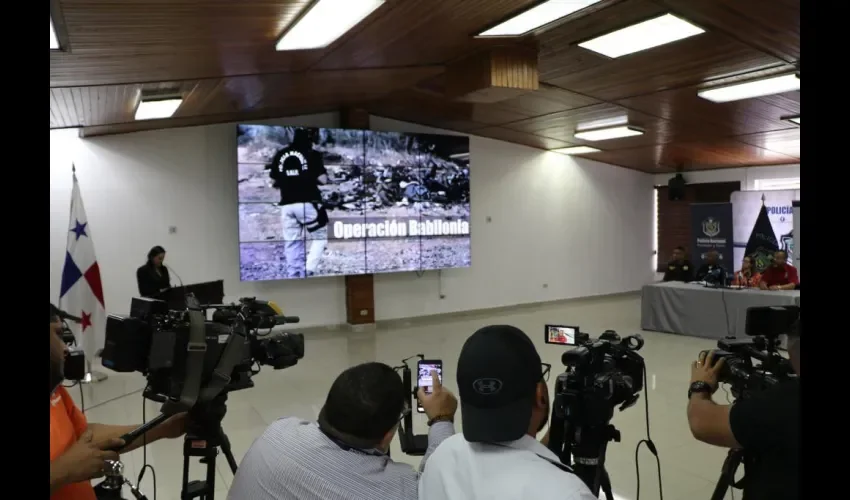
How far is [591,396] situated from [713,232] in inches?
363

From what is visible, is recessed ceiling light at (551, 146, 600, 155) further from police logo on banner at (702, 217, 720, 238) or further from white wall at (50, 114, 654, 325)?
police logo on banner at (702, 217, 720, 238)

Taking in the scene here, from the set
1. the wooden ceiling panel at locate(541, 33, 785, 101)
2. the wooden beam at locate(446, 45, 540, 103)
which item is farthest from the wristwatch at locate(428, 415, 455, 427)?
the wooden ceiling panel at locate(541, 33, 785, 101)

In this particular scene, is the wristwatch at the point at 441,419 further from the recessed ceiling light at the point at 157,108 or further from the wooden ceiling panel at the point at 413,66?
the recessed ceiling light at the point at 157,108

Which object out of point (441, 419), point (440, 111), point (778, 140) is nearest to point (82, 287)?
point (440, 111)

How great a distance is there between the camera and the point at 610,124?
320 inches

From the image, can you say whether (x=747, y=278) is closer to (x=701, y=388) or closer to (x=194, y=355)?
(x=701, y=388)

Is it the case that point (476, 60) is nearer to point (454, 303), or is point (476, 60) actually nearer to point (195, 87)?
point (195, 87)

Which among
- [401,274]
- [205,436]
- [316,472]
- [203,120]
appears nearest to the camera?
[316,472]

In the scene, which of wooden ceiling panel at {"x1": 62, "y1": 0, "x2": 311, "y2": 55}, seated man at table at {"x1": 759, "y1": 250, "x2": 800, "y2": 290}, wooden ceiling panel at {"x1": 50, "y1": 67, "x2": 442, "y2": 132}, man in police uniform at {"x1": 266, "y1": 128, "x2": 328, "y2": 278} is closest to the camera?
wooden ceiling panel at {"x1": 62, "y1": 0, "x2": 311, "y2": 55}

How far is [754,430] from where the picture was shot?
4.77ft

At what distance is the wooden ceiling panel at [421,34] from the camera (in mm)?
4027

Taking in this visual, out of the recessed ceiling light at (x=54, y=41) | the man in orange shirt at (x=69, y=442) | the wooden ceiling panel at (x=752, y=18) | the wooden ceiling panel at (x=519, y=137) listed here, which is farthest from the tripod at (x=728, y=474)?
the wooden ceiling panel at (x=519, y=137)

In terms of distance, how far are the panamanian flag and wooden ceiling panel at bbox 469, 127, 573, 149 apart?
5849 mm

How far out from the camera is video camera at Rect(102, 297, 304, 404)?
1.98m
